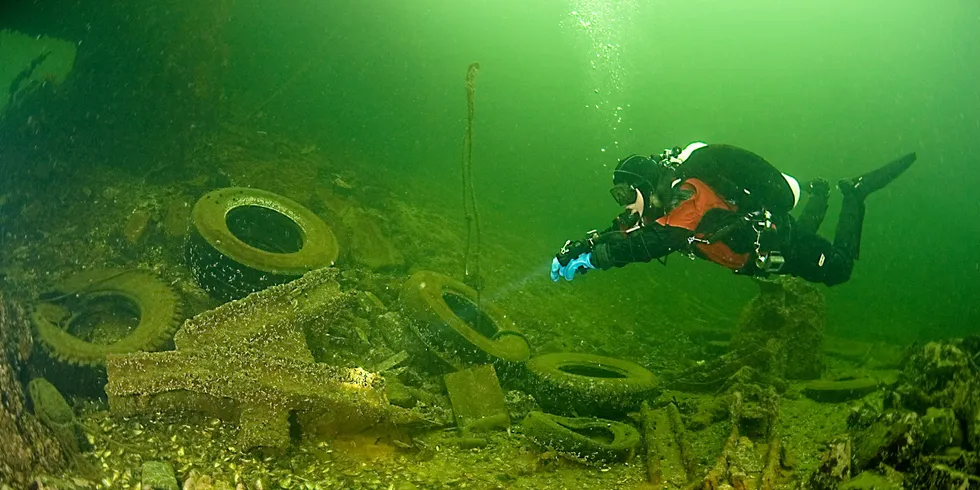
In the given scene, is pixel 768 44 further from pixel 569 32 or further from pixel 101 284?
pixel 101 284

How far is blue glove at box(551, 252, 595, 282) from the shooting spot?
15.8ft

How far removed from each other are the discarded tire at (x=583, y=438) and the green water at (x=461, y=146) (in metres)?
0.18

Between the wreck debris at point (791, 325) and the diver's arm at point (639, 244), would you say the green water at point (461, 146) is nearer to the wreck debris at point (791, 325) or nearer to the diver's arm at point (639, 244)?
the wreck debris at point (791, 325)

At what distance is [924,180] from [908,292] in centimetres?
3481

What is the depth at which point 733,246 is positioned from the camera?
193 inches

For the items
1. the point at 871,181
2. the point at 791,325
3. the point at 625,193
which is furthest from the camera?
the point at 791,325

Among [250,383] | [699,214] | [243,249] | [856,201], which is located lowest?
[250,383]

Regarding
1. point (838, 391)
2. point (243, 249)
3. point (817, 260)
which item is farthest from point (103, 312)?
point (838, 391)

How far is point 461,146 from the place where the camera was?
86.1 ft

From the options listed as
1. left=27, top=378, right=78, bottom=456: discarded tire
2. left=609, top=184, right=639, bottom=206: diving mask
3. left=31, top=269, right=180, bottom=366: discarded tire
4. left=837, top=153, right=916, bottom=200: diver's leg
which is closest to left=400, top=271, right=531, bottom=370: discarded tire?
left=609, top=184, right=639, bottom=206: diving mask

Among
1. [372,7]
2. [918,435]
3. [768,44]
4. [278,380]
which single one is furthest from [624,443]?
[768,44]

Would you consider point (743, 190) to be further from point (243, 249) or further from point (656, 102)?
point (656, 102)

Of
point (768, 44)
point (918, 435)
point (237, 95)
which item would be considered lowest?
point (918, 435)

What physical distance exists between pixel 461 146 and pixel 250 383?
23.2 meters
